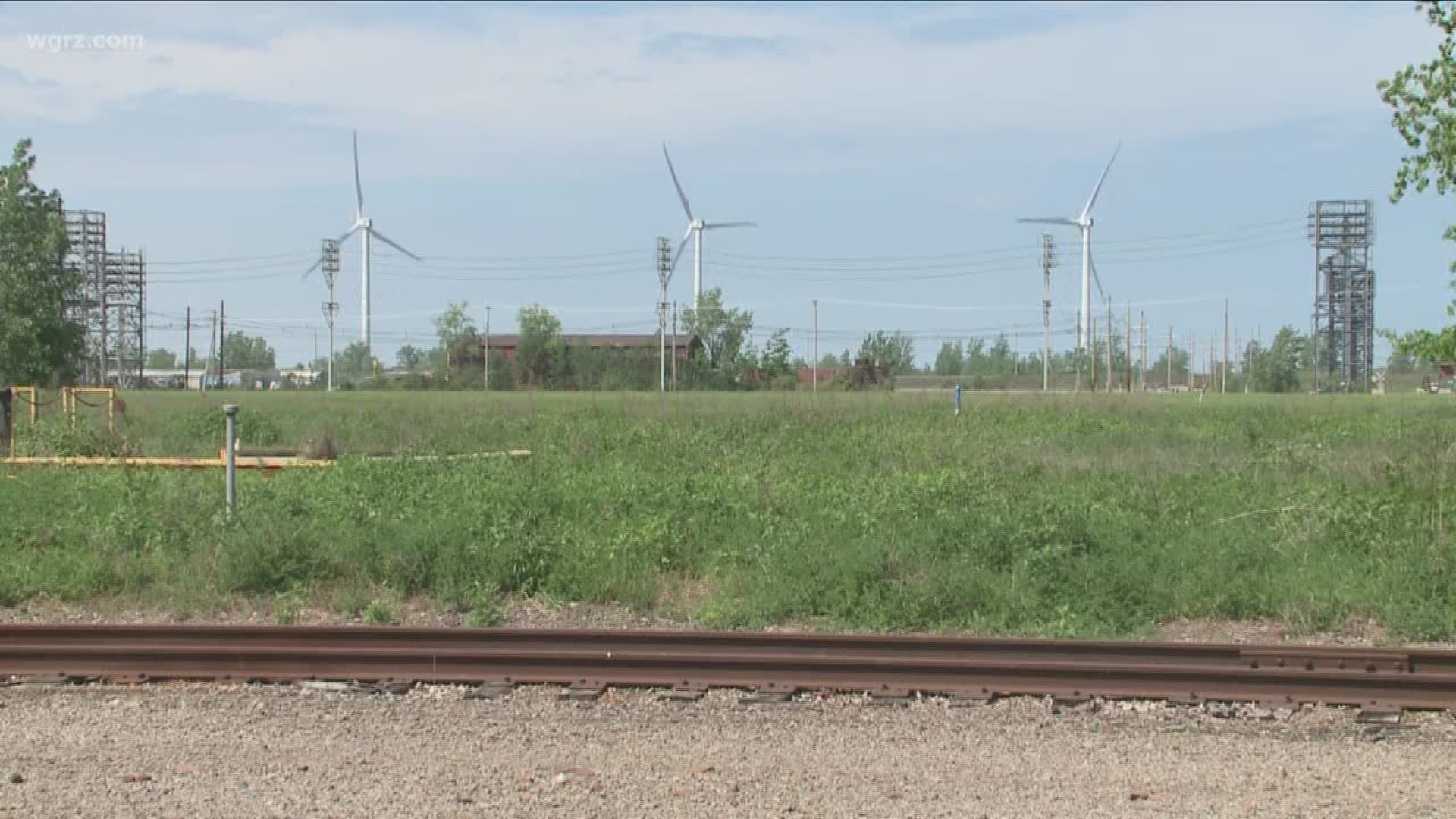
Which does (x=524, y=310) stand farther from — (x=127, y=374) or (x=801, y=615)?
(x=801, y=615)

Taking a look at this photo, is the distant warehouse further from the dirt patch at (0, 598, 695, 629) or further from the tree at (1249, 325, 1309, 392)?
the dirt patch at (0, 598, 695, 629)

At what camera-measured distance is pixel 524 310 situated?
126188 mm

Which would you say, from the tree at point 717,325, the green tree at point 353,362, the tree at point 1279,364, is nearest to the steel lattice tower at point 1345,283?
the tree at point 1279,364

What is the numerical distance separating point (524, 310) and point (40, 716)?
118857mm

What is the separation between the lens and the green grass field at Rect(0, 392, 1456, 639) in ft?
38.9

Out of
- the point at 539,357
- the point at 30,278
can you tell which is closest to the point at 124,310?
the point at 539,357

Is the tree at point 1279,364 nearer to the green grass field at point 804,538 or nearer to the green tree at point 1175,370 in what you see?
the green tree at point 1175,370

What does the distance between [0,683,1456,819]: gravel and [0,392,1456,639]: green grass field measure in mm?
2671

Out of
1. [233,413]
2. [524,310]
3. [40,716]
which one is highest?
[524,310]

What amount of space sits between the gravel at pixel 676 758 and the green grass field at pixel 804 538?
2671mm

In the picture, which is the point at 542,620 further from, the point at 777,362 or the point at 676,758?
the point at 777,362

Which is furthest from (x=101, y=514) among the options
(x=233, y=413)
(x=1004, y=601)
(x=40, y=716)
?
(x=1004, y=601)

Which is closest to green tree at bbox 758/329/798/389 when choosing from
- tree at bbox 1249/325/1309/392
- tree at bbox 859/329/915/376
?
tree at bbox 859/329/915/376

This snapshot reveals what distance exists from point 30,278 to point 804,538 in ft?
99.4
